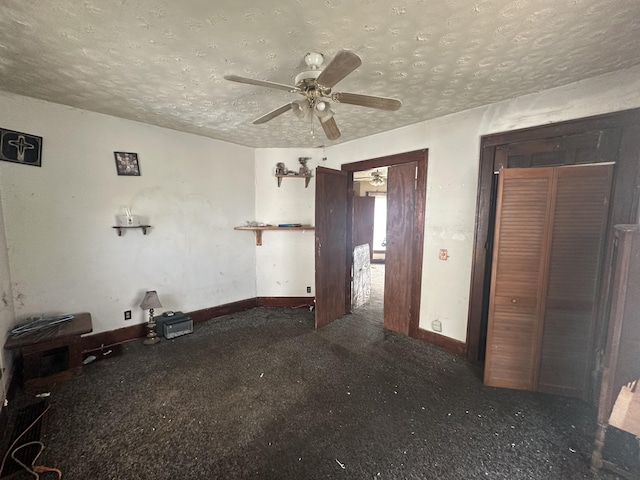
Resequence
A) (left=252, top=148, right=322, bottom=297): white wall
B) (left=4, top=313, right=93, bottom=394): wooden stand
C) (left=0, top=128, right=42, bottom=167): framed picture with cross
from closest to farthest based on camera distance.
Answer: (left=4, top=313, right=93, bottom=394): wooden stand < (left=0, top=128, right=42, bottom=167): framed picture with cross < (left=252, top=148, right=322, bottom=297): white wall

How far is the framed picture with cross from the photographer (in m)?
2.26

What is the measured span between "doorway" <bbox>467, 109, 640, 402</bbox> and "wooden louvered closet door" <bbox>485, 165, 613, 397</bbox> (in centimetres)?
6

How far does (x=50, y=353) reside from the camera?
2320mm

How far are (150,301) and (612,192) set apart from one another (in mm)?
4397

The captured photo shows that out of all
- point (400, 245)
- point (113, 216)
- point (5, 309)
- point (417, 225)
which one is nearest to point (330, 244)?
point (400, 245)

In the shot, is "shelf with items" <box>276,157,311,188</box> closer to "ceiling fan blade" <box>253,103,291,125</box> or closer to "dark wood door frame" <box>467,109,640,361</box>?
"ceiling fan blade" <box>253,103,291,125</box>

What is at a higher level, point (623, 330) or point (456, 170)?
point (456, 170)

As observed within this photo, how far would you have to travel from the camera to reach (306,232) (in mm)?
4238

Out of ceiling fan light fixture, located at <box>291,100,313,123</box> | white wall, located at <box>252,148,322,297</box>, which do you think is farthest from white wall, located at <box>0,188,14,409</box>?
ceiling fan light fixture, located at <box>291,100,313,123</box>

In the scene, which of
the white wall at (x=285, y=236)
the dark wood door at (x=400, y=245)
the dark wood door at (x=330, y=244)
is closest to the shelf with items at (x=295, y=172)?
the white wall at (x=285, y=236)

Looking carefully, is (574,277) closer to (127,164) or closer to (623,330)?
(623,330)

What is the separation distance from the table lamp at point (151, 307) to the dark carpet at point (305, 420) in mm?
203

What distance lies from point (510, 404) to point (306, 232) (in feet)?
10.4

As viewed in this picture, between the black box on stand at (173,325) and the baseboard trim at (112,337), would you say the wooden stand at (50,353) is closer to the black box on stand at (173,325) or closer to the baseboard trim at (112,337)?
the baseboard trim at (112,337)
